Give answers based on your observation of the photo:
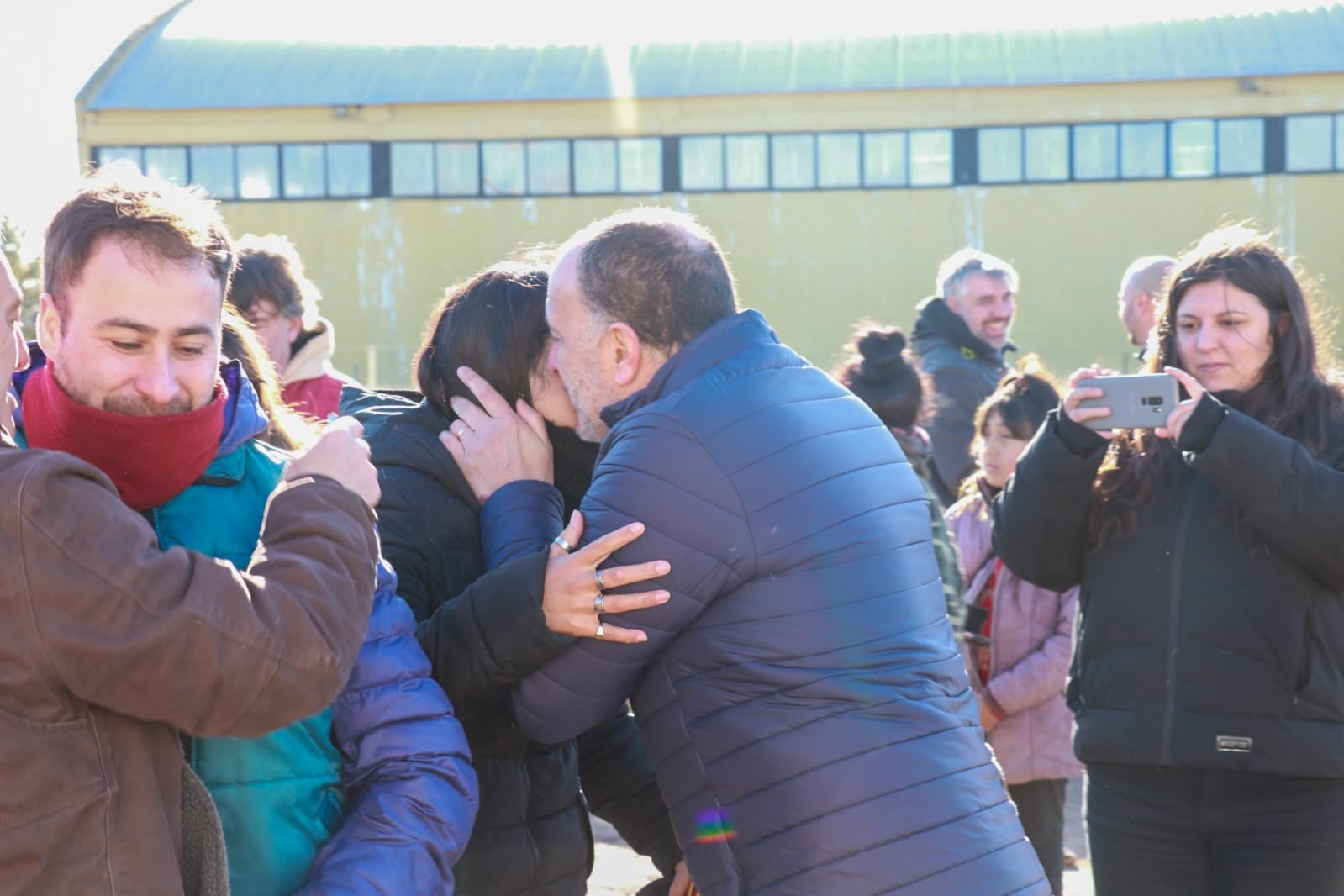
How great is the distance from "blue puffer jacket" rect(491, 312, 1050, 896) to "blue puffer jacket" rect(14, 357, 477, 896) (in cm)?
30

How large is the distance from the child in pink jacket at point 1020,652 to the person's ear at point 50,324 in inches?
138

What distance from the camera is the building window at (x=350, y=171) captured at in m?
27.9

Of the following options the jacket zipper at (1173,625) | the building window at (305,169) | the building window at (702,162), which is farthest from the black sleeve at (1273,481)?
the building window at (305,169)

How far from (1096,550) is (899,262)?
79.1 ft

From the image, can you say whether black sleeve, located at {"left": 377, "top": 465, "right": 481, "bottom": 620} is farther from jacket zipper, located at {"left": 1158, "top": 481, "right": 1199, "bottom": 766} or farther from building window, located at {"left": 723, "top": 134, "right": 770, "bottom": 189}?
building window, located at {"left": 723, "top": 134, "right": 770, "bottom": 189}

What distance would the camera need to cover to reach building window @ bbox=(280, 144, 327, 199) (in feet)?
91.5

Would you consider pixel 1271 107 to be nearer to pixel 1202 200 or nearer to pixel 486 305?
pixel 1202 200

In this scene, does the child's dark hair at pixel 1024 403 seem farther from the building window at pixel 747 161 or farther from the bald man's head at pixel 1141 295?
the building window at pixel 747 161

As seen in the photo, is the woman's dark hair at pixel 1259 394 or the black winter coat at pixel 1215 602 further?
the woman's dark hair at pixel 1259 394

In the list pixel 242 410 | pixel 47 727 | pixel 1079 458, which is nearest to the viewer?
pixel 47 727

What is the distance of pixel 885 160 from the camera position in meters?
27.3

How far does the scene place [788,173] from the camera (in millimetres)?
27469

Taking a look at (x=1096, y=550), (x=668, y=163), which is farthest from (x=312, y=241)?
(x=1096, y=550)

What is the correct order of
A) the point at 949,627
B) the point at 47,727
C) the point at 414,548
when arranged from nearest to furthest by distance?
the point at 47,727
the point at 949,627
the point at 414,548
